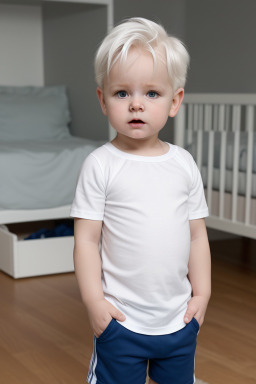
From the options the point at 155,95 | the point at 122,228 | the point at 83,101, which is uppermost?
the point at 155,95

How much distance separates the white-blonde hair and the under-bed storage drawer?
1.54 m

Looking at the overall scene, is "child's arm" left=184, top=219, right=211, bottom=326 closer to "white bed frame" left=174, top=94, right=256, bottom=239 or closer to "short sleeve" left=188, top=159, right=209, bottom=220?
"short sleeve" left=188, top=159, right=209, bottom=220

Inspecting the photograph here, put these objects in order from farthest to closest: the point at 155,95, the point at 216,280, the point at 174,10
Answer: the point at 174,10 → the point at 216,280 → the point at 155,95

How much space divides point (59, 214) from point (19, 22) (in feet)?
4.51

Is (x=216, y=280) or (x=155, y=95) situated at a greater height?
(x=155, y=95)

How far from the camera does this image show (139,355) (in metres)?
0.99

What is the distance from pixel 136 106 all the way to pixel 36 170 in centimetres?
186

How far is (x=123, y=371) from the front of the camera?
99cm

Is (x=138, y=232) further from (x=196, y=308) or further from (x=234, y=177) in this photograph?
(x=234, y=177)

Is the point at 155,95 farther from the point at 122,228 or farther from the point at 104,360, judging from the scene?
the point at 104,360

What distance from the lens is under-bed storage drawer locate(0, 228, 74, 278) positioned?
244 centimetres

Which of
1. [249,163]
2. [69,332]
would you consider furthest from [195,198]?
[249,163]

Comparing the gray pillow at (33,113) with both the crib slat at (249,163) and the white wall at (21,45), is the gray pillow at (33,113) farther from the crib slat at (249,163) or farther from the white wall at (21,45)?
the crib slat at (249,163)

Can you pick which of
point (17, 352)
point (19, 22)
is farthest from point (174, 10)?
point (17, 352)
